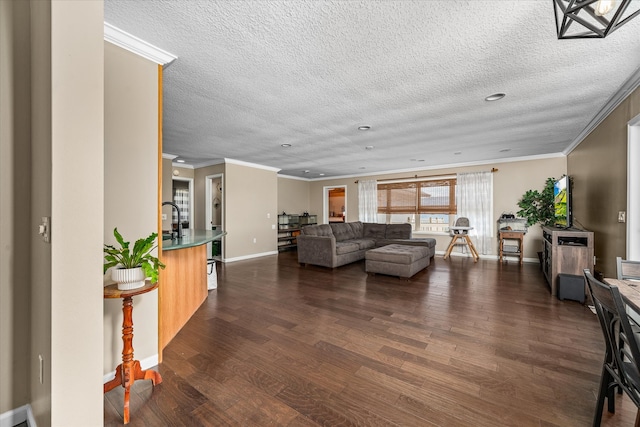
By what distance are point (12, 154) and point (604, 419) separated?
3582mm

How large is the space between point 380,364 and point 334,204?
9420mm

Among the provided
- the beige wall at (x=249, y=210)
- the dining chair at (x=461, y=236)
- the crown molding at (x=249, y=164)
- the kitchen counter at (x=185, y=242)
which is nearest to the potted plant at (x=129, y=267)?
the kitchen counter at (x=185, y=242)

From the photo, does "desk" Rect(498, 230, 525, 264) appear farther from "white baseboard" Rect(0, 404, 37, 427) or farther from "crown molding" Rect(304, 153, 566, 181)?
"white baseboard" Rect(0, 404, 37, 427)

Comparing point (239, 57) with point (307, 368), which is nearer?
point (307, 368)

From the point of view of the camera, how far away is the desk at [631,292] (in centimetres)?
119

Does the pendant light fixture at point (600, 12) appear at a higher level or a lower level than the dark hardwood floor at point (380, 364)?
higher

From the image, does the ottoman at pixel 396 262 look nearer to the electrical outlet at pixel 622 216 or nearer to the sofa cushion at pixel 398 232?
the sofa cushion at pixel 398 232

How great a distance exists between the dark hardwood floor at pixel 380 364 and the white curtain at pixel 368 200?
15.4 feet

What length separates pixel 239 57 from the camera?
2.11 meters

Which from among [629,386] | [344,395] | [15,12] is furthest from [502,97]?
[15,12]

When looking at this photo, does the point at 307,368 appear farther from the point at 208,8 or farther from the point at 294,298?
the point at 208,8

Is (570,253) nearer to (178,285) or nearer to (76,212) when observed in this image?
(178,285)

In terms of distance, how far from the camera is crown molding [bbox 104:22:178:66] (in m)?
1.76

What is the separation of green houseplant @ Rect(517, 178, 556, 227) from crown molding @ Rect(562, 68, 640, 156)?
4.96 feet
